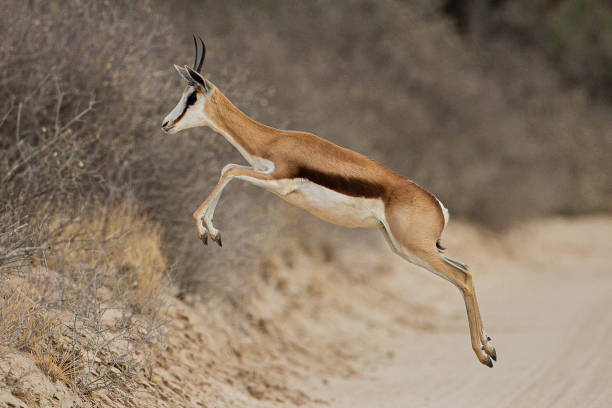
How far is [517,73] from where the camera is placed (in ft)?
108

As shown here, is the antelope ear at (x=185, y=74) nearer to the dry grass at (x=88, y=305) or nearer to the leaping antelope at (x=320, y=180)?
the leaping antelope at (x=320, y=180)

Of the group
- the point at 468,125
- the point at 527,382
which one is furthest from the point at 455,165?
the point at 527,382

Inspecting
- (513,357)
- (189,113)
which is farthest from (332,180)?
(513,357)

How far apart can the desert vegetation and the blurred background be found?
4 cm

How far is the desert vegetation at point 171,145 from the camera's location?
635 centimetres

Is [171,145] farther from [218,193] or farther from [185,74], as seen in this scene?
[218,193]

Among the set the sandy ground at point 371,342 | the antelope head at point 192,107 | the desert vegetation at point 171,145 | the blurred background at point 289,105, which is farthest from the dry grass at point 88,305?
the antelope head at point 192,107

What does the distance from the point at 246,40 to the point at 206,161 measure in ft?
23.8

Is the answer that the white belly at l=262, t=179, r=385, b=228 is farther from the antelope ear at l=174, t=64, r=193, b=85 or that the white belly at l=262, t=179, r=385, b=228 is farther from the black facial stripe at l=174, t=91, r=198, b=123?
the antelope ear at l=174, t=64, r=193, b=85

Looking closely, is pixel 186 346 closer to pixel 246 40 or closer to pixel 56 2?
pixel 56 2

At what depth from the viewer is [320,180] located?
486 centimetres

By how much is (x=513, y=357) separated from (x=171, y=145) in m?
5.80

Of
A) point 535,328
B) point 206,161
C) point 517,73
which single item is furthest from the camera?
point 517,73

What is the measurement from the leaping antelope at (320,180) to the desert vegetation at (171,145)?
6.40 ft
